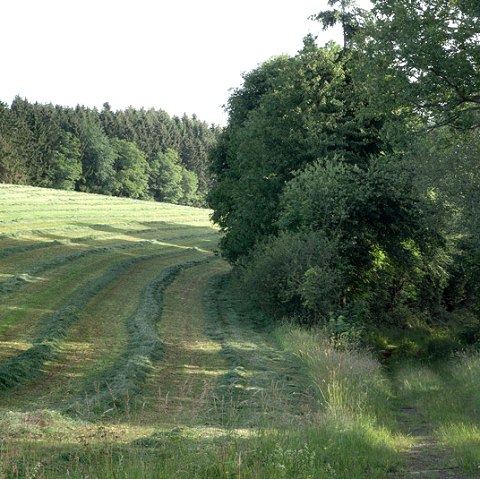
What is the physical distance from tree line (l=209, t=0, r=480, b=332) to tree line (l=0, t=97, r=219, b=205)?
221 feet

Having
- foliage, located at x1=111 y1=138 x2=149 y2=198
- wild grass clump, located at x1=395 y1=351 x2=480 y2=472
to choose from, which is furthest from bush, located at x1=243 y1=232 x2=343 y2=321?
foliage, located at x1=111 y1=138 x2=149 y2=198

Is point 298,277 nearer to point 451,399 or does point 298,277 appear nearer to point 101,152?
point 451,399

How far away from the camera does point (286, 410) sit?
12.2 metres

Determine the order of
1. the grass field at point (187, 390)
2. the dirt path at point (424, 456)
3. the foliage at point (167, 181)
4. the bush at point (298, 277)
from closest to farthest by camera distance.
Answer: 1. the grass field at point (187, 390)
2. the dirt path at point (424, 456)
3. the bush at point (298, 277)
4. the foliage at point (167, 181)

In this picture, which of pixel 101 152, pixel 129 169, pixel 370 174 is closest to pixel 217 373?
pixel 370 174

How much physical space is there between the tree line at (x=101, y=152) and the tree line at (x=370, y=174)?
67.3 m

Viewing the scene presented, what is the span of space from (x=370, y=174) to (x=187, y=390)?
1540 cm

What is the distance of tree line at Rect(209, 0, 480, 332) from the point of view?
2053 centimetres

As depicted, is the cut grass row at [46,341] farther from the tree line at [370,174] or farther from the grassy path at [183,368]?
the tree line at [370,174]

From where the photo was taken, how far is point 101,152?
11788cm

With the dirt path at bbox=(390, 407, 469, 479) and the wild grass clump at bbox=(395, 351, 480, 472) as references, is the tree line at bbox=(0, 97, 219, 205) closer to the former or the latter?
the wild grass clump at bbox=(395, 351, 480, 472)

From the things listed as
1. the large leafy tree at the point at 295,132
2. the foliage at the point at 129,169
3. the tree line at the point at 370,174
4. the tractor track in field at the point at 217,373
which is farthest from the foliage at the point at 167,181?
the tractor track in field at the point at 217,373

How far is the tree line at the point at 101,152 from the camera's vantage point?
10194 cm

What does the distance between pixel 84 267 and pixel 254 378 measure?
2344 cm
